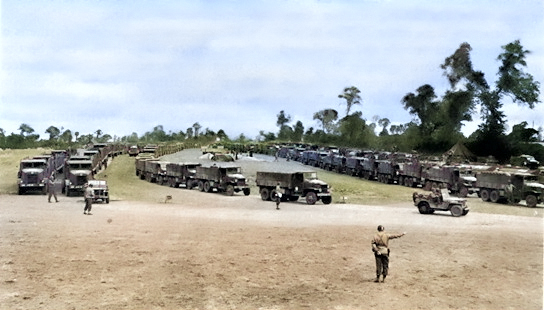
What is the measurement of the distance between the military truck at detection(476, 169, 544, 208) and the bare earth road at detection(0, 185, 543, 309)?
765cm

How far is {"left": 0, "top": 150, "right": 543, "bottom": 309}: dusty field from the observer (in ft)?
48.1

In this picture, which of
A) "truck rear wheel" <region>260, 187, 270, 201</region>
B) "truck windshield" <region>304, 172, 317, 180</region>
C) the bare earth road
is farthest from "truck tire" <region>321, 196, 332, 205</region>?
the bare earth road

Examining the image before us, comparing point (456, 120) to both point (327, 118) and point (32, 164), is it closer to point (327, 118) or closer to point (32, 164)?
point (327, 118)

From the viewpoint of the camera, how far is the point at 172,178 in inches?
1855

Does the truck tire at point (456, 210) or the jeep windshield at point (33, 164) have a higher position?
the jeep windshield at point (33, 164)

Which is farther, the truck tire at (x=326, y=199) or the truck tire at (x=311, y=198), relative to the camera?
the truck tire at (x=326, y=199)

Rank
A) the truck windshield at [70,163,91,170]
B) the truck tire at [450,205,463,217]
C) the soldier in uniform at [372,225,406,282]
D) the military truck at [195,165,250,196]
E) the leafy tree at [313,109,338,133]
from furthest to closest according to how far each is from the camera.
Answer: the leafy tree at [313,109,338,133] < the military truck at [195,165,250,196] < the truck windshield at [70,163,91,170] < the truck tire at [450,205,463,217] < the soldier in uniform at [372,225,406,282]

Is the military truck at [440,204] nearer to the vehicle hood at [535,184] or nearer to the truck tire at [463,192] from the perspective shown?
the vehicle hood at [535,184]

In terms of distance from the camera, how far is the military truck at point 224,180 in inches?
1612

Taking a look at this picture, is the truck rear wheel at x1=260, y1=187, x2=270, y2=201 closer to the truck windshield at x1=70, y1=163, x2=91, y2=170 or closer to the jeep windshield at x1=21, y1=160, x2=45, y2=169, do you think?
the truck windshield at x1=70, y1=163, x2=91, y2=170

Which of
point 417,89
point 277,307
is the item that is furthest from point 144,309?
point 417,89

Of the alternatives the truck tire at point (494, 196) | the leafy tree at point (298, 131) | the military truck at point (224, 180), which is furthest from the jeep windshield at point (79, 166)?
the leafy tree at point (298, 131)

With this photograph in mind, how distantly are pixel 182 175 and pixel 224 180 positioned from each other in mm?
6107

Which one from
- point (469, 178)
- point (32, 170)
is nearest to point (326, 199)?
point (469, 178)
